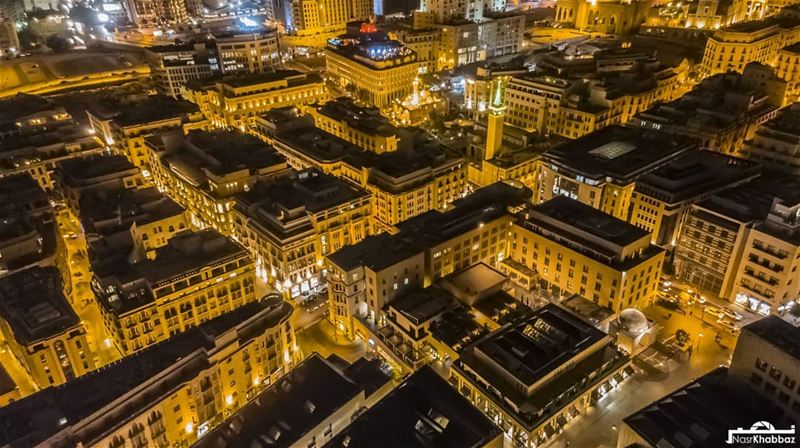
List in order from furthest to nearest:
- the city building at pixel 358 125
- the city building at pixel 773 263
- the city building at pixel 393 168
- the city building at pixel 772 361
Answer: the city building at pixel 358 125, the city building at pixel 393 168, the city building at pixel 773 263, the city building at pixel 772 361

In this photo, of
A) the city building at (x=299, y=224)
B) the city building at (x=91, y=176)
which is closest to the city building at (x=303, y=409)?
the city building at (x=299, y=224)

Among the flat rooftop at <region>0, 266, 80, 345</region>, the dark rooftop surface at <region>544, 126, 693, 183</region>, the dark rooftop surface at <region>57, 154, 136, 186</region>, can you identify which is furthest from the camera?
the dark rooftop surface at <region>57, 154, 136, 186</region>

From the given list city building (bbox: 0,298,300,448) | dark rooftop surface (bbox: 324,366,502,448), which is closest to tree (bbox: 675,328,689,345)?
dark rooftop surface (bbox: 324,366,502,448)

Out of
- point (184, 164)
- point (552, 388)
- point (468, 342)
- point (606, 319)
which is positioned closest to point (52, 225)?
point (184, 164)

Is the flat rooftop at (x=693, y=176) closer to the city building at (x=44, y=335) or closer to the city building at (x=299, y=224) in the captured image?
the city building at (x=299, y=224)

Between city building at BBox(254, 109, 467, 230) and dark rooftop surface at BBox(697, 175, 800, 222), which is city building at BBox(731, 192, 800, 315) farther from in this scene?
city building at BBox(254, 109, 467, 230)

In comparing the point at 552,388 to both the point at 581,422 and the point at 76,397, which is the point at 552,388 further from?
the point at 76,397
